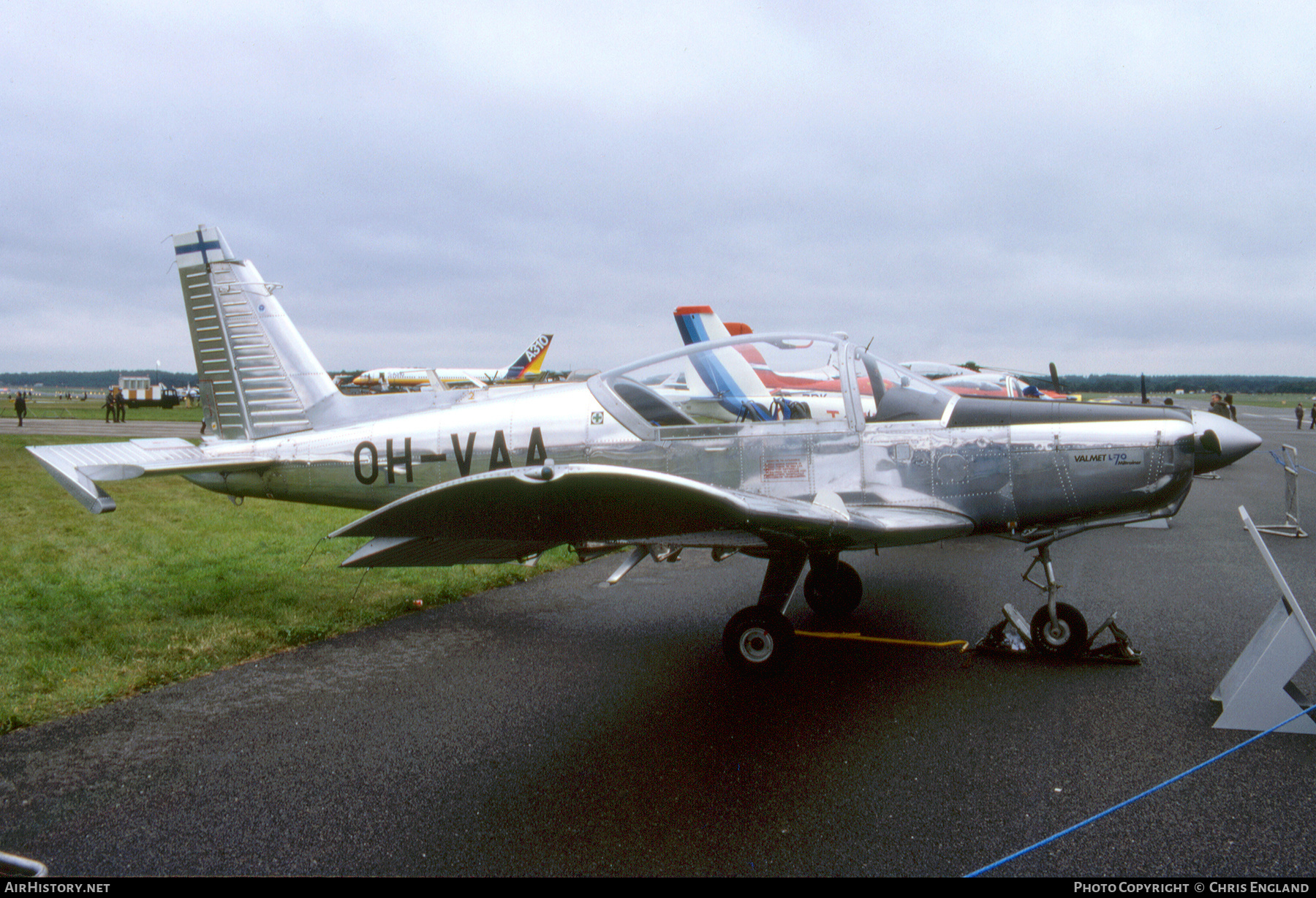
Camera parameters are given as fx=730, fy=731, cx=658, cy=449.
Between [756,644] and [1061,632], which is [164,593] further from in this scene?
[1061,632]

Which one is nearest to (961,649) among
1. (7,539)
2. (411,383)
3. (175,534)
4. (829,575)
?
(829,575)

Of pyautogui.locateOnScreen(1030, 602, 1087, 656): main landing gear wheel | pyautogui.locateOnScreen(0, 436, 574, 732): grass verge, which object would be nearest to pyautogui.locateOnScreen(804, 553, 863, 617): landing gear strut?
pyautogui.locateOnScreen(1030, 602, 1087, 656): main landing gear wheel

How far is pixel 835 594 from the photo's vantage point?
19.1ft

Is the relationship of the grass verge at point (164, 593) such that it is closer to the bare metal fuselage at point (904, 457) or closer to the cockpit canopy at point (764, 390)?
the bare metal fuselage at point (904, 457)

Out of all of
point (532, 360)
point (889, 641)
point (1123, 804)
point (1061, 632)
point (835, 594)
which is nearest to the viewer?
point (1123, 804)

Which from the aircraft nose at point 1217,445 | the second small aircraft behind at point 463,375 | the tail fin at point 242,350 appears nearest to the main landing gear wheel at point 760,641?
the aircraft nose at point 1217,445

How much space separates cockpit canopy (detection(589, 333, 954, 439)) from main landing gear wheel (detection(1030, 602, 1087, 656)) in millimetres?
1506

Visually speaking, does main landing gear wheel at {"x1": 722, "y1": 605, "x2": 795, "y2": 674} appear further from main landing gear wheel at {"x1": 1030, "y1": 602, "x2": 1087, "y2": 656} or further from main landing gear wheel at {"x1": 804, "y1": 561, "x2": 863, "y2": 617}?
main landing gear wheel at {"x1": 1030, "y1": 602, "x2": 1087, "y2": 656}

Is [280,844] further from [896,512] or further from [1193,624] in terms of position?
[1193,624]

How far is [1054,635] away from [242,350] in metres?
→ 6.44

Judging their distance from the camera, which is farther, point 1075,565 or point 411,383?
point 411,383

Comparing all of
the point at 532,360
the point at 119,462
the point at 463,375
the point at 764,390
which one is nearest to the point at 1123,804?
the point at 764,390
